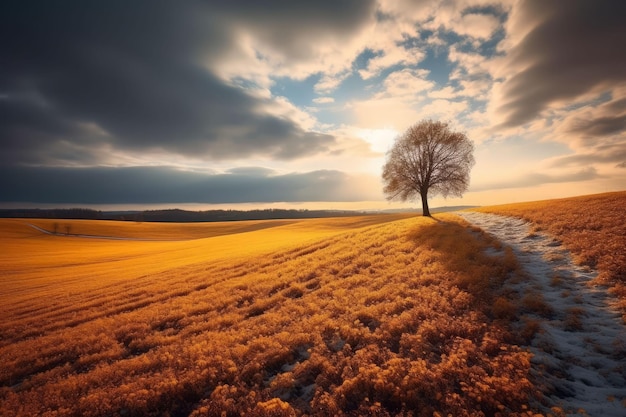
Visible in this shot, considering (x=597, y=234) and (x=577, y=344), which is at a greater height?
(x=597, y=234)

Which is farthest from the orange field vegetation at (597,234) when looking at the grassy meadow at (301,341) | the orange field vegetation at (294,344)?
the orange field vegetation at (294,344)

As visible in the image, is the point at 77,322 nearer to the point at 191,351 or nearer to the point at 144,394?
the point at 191,351

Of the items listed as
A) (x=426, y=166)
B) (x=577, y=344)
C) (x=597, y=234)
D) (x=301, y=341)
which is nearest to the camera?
(x=577, y=344)

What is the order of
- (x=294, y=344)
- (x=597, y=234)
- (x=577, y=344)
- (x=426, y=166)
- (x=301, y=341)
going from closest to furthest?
(x=577, y=344) < (x=294, y=344) < (x=301, y=341) < (x=597, y=234) < (x=426, y=166)

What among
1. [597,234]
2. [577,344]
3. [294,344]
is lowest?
[294,344]

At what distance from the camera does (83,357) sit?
9930 mm

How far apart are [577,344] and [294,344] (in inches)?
319

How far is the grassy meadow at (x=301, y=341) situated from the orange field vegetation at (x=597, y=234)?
5.8 inches

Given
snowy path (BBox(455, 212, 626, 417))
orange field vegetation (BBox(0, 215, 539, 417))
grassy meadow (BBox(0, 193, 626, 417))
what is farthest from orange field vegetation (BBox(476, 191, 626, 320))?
orange field vegetation (BBox(0, 215, 539, 417))

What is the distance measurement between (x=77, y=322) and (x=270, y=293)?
35.1ft

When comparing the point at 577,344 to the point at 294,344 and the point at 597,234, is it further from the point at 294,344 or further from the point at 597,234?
the point at 597,234

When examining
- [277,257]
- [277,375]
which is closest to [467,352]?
[277,375]

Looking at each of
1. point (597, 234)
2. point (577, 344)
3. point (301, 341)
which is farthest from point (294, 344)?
point (597, 234)

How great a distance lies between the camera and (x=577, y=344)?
23.5 ft
